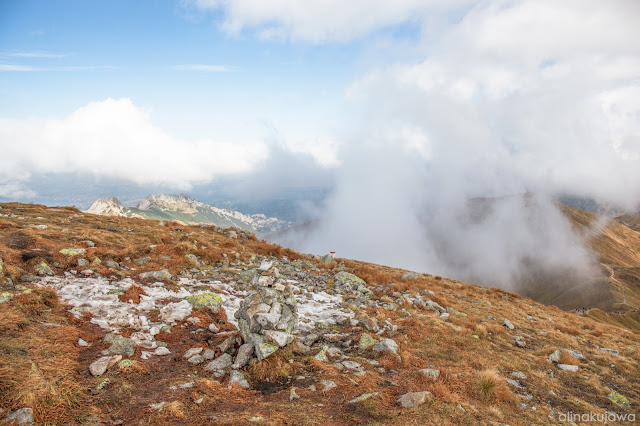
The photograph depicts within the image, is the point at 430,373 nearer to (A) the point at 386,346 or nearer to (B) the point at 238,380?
(A) the point at 386,346

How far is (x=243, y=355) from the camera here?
9.95 meters

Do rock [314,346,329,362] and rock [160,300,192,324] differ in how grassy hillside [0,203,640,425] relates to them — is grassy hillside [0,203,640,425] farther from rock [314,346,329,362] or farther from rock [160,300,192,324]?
rock [160,300,192,324]

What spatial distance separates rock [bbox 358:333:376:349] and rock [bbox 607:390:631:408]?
9155mm

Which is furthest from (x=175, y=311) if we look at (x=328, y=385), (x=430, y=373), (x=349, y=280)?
(x=349, y=280)

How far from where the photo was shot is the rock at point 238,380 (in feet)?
28.9

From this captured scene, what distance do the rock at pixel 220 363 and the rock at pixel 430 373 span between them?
21.7 ft

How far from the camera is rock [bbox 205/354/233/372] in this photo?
949cm

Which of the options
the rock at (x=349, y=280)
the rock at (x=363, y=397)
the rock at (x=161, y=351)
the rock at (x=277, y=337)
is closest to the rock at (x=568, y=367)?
the rock at (x=363, y=397)

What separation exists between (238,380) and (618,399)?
1438cm

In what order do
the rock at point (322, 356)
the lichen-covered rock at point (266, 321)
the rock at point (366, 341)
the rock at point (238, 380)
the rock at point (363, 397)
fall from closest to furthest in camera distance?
the rock at point (363, 397) < the rock at point (238, 380) < the lichen-covered rock at point (266, 321) < the rock at point (322, 356) < the rock at point (366, 341)

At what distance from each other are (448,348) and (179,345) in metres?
11.4

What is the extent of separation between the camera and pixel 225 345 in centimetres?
1055

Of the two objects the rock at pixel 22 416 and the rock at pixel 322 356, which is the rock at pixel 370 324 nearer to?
the rock at pixel 322 356

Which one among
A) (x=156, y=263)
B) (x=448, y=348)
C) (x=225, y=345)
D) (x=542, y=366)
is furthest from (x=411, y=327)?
(x=156, y=263)
